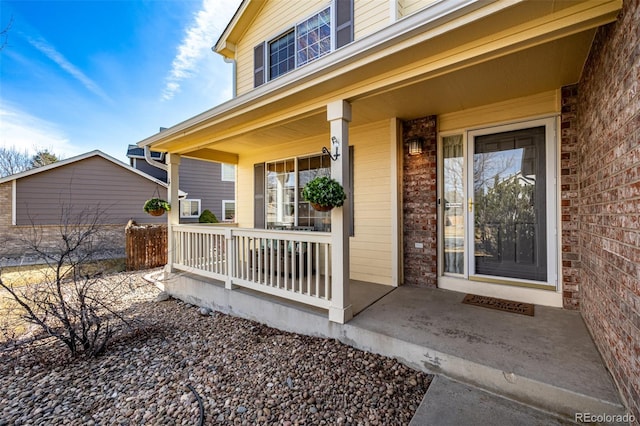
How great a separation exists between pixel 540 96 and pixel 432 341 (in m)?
2.97

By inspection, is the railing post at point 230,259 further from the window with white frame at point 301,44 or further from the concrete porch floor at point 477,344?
the window with white frame at point 301,44

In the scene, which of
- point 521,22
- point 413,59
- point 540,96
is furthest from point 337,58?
point 540,96

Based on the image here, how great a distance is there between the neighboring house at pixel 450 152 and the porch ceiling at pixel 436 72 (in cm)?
1

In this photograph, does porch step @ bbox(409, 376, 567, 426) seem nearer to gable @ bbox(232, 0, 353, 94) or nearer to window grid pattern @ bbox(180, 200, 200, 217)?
gable @ bbox(232, 0, 353, 94)

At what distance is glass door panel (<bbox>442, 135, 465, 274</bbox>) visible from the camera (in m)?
3.70

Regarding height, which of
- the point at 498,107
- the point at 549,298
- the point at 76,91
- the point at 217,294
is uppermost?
the point at 76,91

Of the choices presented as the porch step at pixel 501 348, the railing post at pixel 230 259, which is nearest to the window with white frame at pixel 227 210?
the railing post at pixel 230 259

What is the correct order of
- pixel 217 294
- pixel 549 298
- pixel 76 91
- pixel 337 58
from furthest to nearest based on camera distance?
1. pixel 76 91
2. pixel 217 294
3. pixel 549 298
4. pixel 337 58

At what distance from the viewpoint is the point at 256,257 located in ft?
14.6

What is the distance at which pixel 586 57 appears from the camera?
236 cm

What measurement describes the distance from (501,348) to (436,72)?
235cm

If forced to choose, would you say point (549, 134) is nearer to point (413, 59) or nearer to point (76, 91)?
point (413, 59)

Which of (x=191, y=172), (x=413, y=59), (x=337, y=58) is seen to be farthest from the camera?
(x=191, y=172)

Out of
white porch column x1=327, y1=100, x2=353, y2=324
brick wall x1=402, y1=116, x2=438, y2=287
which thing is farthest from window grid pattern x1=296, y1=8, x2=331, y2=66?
white porch column x1=327, y1=100, x2=353, y2=324
